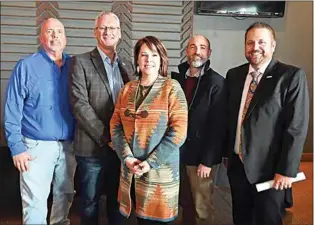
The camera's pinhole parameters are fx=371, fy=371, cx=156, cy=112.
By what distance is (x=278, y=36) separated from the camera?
12.5 ft

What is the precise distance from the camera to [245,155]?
1.86 m

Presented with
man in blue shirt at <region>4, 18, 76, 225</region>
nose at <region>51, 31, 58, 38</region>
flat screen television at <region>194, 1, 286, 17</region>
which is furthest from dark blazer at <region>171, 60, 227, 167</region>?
flat screen television at <region>194, 1, 286, 17</region>

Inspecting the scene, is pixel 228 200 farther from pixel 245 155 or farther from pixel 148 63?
pixel 148 63

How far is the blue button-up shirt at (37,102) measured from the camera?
6.07ft

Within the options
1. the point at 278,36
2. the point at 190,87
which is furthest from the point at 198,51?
the point at 278,36

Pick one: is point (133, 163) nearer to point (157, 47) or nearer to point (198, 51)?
point (157, 47)

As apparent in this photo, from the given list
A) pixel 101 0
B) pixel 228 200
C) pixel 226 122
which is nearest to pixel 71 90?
pixel 226 122

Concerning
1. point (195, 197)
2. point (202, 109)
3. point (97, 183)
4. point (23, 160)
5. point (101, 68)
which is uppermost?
point (101, 68)

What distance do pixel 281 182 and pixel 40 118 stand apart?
4.06ft

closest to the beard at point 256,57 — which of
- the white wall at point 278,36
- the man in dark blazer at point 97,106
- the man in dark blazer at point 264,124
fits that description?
the man in dark blazer at point 264,124

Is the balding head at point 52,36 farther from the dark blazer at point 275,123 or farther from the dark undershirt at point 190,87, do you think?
the dark blazer at point 275,123

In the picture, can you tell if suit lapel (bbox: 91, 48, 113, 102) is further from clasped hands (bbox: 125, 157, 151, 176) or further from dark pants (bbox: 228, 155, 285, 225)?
dark pants (bbox: 228, 155, 285, 225)

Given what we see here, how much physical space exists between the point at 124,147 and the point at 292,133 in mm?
792

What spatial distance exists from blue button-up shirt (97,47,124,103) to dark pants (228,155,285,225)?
28.1 inches
